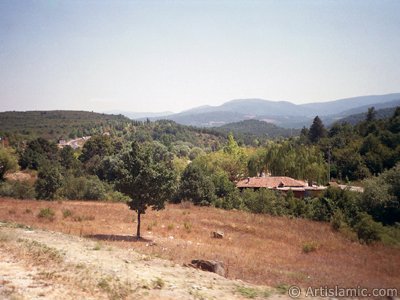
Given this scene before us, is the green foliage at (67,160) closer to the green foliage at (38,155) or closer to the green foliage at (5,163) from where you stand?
the green foliage at (38,155)

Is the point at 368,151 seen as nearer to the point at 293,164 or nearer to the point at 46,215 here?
the point at 293,164

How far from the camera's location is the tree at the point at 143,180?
843 inches

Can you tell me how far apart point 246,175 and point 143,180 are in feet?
197

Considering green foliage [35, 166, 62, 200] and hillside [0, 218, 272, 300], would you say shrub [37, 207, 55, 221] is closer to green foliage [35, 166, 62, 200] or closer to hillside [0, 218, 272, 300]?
hillside [0, 218, 272, 300]

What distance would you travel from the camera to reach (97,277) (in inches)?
440

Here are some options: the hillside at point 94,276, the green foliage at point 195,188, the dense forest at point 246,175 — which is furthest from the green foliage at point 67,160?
the hillside at point 94,276

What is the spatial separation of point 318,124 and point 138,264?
109775 millimetres

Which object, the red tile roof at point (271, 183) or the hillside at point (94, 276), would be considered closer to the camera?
the hillside at point (94, 276)

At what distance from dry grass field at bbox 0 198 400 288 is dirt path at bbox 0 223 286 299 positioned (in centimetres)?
166

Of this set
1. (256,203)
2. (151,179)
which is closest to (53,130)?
(256,203)

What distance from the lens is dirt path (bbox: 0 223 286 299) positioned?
999 centimetres

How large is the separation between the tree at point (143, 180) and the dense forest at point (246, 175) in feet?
0.22

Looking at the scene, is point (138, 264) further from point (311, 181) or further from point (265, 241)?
point (311, 181)

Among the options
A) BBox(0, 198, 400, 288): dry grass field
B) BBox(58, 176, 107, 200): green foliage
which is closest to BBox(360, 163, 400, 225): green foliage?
BBox(0, 198, 400, 288): dry grass field
